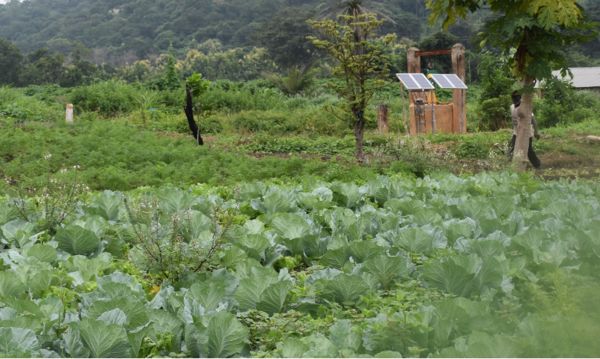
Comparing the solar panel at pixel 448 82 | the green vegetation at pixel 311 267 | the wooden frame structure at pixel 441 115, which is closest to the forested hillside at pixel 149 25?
the wooden frame structure at pixel 441 115

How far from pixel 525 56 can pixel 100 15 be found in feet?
215

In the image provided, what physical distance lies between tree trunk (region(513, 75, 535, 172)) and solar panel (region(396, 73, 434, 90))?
641 cm

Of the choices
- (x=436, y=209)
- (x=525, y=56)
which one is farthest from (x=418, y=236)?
(x=525, y=56)

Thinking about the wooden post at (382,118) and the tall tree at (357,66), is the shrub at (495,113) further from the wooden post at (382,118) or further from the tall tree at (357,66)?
the tall tree at (357,66)

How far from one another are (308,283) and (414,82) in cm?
1203

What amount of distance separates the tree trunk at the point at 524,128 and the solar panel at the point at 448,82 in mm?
6802

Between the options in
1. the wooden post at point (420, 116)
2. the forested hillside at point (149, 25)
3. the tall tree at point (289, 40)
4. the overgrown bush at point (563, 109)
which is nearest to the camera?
the wooden post at point (420, 116)

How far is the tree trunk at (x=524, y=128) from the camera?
6621 millimetres

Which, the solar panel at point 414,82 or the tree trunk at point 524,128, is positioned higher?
the solar panel at point 414,82

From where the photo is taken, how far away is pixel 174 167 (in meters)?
8.14

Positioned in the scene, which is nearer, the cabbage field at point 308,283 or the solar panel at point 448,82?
the cabbage field at point 308,283

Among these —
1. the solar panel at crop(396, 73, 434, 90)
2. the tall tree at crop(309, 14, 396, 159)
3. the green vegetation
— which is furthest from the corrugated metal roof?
the green vegetation

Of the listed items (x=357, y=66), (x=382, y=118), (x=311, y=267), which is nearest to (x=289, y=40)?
(x=382, y=118)

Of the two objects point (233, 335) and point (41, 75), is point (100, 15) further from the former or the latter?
point (233, 335)
